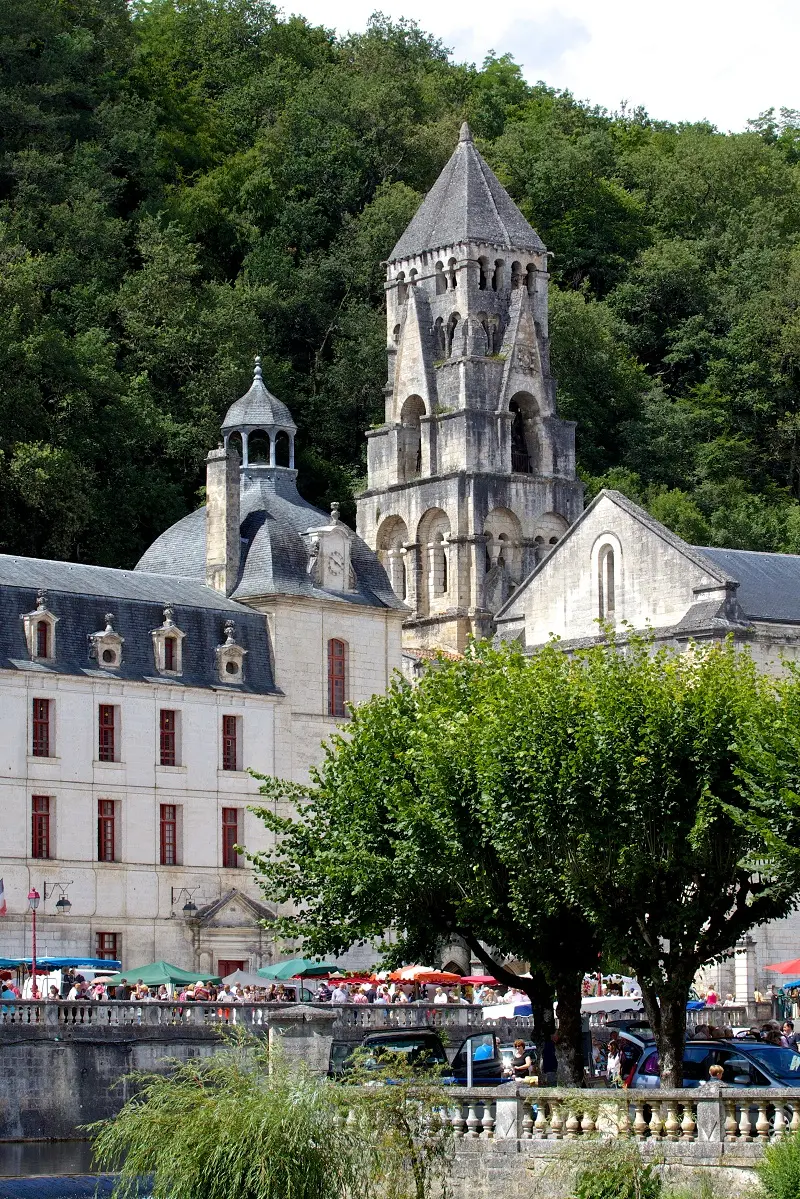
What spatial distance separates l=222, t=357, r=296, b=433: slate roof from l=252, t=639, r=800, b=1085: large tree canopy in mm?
31331

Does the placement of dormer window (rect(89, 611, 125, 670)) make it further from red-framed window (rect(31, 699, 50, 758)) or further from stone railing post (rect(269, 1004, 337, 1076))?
stone railing post (rect(269, 1004, 337, 1076))

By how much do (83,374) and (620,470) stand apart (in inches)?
1024

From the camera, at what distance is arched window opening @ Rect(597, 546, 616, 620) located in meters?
79.8

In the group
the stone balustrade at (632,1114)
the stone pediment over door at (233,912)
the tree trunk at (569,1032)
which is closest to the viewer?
the stone balustrade at (632,1114)

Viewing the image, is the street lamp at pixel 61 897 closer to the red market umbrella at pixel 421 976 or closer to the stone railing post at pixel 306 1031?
the red market umbrella at pixel 421 976

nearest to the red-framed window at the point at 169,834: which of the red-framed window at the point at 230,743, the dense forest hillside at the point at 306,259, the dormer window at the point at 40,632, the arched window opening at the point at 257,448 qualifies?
the red-framed window at the point at 230,743

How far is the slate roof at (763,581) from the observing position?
77.8 metres

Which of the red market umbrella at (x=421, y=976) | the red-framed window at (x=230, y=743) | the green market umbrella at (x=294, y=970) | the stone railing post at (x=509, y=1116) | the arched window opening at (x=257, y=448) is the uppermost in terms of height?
the arched window opening at (x=257, y=448)

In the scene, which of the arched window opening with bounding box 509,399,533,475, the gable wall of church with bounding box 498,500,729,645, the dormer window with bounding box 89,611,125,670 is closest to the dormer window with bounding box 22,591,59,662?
the dormer window with bounding box 89,611,125,670

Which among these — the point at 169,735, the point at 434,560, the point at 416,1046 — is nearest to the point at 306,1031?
the point at 416,1046

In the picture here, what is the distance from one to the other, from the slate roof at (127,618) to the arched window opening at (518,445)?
98.3 feet

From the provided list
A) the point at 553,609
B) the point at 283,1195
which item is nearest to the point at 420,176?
the point at 553,609

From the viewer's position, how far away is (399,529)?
338 ft

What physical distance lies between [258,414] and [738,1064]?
42.2 metres
